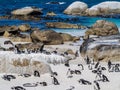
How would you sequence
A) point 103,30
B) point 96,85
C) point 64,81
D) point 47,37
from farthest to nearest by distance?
point 103,30 → point 47,37 → point 64,81 → point 96,85

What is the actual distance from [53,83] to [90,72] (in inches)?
102

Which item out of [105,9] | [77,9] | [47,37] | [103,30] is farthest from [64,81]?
[77,9]

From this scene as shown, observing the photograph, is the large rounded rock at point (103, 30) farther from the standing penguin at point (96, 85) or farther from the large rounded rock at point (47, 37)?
the standing penguin at point (96, 85)

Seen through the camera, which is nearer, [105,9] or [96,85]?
[96,85]

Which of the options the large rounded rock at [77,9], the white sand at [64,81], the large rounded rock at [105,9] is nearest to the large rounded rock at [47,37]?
the white sand at [64,81]

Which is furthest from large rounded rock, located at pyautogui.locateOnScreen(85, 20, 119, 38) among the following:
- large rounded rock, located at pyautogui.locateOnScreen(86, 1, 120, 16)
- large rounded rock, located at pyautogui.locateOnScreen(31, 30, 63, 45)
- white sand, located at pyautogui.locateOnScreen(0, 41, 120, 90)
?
large rounded rock, located at pyautogui.locateOnScreen(86, 1, 120, 16)

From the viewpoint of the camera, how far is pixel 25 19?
174 ft

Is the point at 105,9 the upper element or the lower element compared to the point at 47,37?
lower

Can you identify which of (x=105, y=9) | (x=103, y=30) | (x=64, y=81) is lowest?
(x=105, y=9)

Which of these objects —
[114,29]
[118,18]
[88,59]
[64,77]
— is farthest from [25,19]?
[64,77]

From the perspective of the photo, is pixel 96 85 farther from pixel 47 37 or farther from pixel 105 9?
pixel 105 9

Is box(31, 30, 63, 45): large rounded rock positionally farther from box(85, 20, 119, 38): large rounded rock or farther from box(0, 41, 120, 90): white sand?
box(0, 41, 120, 90): white sand

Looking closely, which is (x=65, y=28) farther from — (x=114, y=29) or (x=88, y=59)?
(x=88, y=59)

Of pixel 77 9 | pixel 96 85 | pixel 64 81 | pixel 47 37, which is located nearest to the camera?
pixel 96 85
